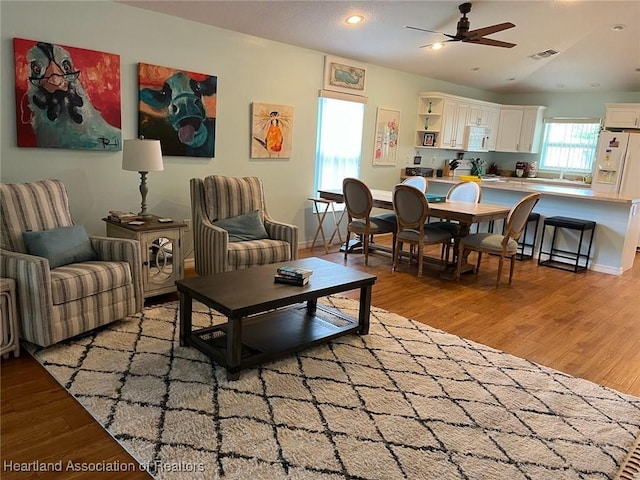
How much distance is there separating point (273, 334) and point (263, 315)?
0.32 meters

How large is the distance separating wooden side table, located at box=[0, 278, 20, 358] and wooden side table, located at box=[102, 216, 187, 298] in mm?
981

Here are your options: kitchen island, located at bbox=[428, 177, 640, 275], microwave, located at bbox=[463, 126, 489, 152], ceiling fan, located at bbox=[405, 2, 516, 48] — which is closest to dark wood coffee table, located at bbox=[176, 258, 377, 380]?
ceiling fan, located at bbox=[405, 2, 516, 48]

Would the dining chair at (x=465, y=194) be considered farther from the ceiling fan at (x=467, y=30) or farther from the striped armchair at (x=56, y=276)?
the striped armchair at (x=56, y=276)

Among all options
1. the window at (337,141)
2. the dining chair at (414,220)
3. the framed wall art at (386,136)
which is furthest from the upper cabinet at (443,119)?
the dining chair at (414,220)

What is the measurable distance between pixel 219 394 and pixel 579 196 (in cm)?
481

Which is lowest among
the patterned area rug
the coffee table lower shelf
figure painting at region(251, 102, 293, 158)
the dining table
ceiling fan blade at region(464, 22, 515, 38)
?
the patterned area rug

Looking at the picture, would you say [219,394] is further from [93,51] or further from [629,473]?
[93,51]

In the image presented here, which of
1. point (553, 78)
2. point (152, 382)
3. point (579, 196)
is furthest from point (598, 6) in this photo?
point (152, 382)

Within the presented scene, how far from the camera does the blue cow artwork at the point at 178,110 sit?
4250 mm

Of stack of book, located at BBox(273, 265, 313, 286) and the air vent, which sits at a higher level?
the air vent

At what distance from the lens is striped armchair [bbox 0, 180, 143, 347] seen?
8.83 feet

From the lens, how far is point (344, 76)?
5.93 meters

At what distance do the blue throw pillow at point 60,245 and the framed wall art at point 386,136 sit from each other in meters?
4.37

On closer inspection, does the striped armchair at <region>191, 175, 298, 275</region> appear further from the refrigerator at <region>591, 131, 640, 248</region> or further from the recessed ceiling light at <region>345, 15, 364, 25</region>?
the refrigerator at <region>591, 131, 640, 248</region>
